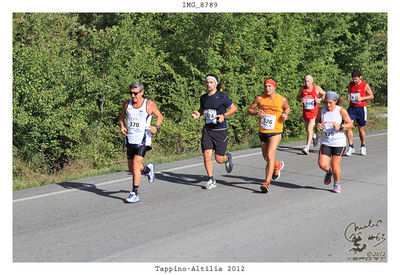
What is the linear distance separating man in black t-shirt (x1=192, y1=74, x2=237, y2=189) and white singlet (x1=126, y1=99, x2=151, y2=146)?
43.4 inches

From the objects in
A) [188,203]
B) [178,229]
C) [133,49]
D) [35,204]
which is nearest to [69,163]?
[133,49]

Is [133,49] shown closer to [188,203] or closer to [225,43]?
[225,43]

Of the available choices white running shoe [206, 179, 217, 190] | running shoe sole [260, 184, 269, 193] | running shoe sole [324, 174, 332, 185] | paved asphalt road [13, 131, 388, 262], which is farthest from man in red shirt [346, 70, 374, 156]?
white running shoe [206, 179, 217, 190]

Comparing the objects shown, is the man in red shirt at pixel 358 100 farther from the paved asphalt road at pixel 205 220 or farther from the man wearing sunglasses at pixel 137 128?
the man wearing sunglasses at pixel 137 128

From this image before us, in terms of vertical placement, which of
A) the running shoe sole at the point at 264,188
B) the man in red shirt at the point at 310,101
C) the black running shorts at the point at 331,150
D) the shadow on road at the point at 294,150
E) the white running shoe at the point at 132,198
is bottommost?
the white running shoe at the point at 132,198

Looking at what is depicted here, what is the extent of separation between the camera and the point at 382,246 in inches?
237

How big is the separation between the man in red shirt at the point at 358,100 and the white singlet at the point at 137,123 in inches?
233

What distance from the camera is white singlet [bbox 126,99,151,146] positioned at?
25.2 ft

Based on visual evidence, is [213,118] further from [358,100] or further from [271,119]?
[358,100]

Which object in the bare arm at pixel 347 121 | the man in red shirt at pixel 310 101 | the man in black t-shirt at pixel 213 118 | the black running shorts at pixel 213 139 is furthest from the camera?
the man in red shirt at pixel 310 101

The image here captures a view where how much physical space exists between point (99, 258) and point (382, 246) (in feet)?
11.5
